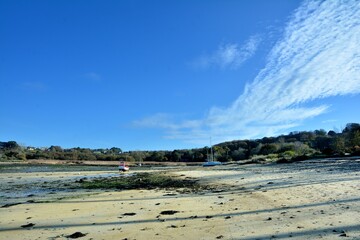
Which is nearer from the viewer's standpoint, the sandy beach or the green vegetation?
the sandy beach

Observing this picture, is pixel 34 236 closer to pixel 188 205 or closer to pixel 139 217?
pixel 139 217

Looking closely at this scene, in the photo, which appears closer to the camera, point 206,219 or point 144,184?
point 206,219

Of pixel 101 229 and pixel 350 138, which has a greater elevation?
pixel 350 138

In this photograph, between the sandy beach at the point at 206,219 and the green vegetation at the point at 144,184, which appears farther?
the green vegetation at the point at 144,184

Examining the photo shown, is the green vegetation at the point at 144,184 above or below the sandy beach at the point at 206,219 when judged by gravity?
above

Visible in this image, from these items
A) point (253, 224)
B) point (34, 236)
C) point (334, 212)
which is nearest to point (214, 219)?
point (253, 224)

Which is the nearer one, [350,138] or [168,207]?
[168,207]

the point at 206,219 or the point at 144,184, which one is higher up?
the point at 144,184

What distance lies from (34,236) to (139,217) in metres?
2.81

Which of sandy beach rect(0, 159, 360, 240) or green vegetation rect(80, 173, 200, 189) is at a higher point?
green vegetation rect(80, 173, 200, 189)

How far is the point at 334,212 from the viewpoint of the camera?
809 cm

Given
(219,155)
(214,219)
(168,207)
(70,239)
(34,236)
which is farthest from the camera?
(219,155)

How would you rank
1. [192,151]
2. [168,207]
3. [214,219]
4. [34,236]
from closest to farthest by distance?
[34,236], [214,219], [168,207], [192,151]

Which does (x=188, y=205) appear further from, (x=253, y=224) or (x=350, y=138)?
(x=350, y=138)
